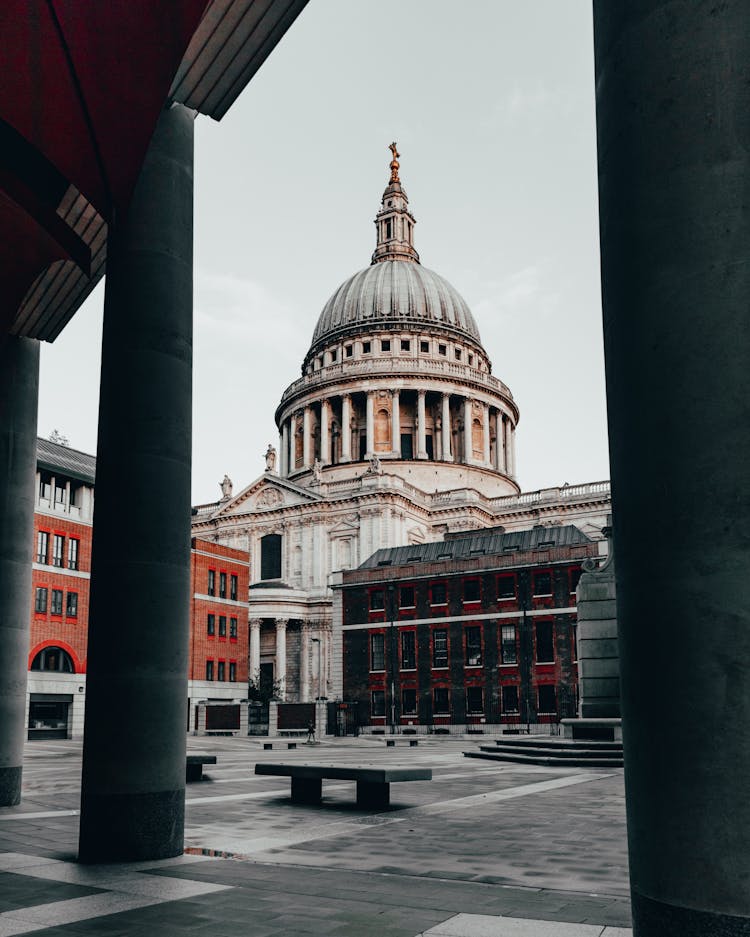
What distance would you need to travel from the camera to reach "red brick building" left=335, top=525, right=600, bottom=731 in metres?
58.3

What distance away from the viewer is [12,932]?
7293 mm

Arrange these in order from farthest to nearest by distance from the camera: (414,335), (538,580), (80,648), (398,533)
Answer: (414,335) → (398,533) → (538,580) → (80,648)

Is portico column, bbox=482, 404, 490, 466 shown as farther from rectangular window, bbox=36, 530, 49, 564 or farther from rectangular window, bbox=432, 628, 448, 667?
rectangular window, bbox=36, 530, 49, 564

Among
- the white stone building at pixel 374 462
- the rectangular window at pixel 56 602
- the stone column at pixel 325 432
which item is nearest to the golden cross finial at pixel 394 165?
the white stone building at pixel 374 462

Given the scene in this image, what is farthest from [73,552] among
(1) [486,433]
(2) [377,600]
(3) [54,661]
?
(1) [486,433]

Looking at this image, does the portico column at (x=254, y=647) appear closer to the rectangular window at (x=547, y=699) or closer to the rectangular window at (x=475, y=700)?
the rectangular window at (x=475, y=700)

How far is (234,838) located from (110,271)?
7.46 m

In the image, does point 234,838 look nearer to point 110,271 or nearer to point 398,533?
point 110,271

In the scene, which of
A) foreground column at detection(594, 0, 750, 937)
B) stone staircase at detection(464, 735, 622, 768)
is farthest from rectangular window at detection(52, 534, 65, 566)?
foreground column at detection(594, 0, 750, 937)

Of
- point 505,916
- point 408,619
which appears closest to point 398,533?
point 408,619

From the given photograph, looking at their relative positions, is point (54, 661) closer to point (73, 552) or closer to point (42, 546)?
point (73, 552)

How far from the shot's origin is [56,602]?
54.9 meters

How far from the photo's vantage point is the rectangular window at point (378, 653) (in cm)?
6425

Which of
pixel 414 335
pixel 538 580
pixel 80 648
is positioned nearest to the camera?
pixel 80 648
